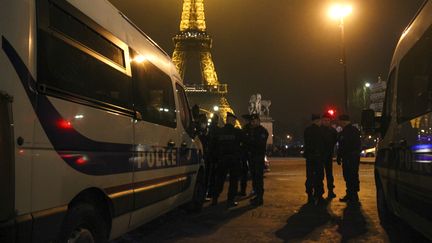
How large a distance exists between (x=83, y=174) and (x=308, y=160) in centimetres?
665

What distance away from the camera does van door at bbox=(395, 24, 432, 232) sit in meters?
4.36

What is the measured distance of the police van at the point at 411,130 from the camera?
4.41m

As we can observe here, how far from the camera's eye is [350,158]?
402 inches

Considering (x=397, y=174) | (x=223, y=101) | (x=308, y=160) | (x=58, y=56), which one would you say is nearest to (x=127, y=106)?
(x=58, y=56)

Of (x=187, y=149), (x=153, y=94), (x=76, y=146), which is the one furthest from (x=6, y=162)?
(x=187, y=149)

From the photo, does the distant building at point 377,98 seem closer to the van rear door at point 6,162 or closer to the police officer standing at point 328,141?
the police officer standing at point 328,141

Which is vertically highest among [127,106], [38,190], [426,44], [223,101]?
[223,101]

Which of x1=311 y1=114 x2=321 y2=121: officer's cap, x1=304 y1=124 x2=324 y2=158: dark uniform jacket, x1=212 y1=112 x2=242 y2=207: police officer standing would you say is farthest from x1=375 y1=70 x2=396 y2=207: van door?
x1=212 y1=112 x2=242 y2=207: police officer standing

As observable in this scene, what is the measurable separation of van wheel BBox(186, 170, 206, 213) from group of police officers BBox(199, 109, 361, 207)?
902 mm

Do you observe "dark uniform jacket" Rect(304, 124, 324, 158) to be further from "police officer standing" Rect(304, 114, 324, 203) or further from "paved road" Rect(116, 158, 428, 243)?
"paved road" Rect(116, 158, 428, 243)

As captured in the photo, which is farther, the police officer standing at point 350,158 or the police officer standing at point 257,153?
the police officer standing at point 350,158

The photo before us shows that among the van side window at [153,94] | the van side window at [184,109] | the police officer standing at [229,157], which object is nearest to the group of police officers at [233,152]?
the police officer standing at [229,157]

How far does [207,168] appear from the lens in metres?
10.2

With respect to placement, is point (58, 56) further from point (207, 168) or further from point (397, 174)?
point (207, 168)
